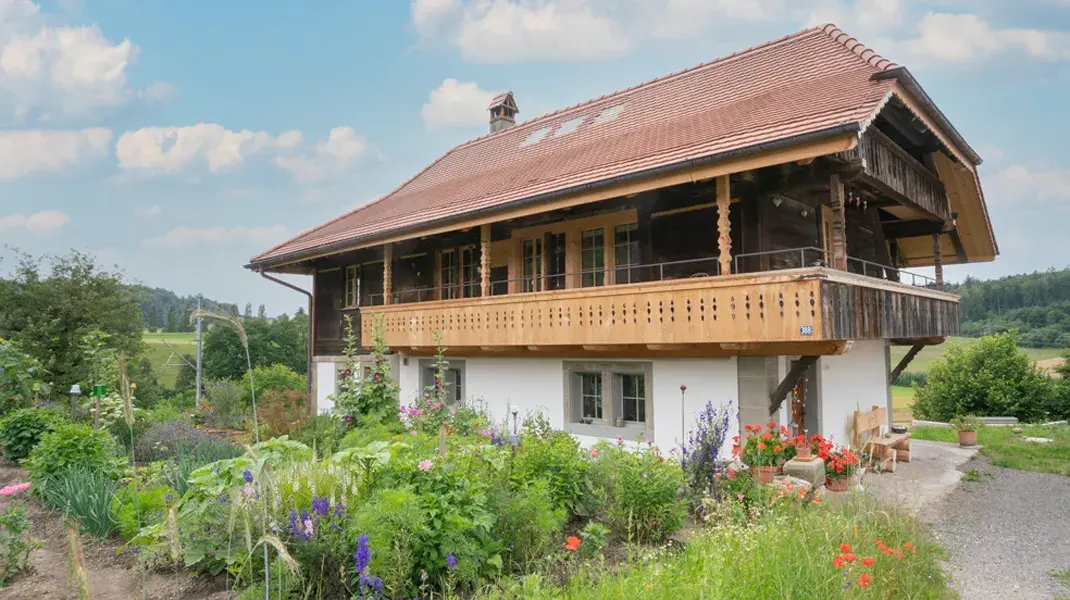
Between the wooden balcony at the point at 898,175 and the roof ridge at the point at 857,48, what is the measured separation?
1.00m

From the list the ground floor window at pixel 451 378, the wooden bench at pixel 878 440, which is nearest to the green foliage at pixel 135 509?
the ground floor window at pixel 451 378

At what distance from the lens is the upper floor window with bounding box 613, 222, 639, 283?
11359mm

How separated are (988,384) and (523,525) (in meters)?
26.1

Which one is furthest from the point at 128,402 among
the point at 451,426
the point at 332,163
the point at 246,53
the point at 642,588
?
the point at 332,163

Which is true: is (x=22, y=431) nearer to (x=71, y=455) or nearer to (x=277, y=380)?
(x=71, y=455)

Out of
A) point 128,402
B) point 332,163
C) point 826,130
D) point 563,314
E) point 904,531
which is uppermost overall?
point 332,163

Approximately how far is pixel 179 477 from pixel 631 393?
7038 mm

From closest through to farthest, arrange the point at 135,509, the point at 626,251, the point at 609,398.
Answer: the point at 135,509 → the point at 609,398 → the point at 626,251

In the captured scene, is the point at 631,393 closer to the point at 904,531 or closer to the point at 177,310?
the point at 904,531

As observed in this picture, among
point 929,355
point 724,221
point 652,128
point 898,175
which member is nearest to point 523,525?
point 724,221

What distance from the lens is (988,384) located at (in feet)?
77.5

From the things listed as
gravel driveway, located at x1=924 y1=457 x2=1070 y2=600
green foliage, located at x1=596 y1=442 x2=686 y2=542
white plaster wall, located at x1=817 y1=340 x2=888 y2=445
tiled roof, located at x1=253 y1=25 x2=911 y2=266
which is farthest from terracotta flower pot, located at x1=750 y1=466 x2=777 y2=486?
tiled roof, located at x1=253 y1=25 x2=911 y2=266

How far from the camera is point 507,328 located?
11.0 meters

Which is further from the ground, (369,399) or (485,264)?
(485,264)
